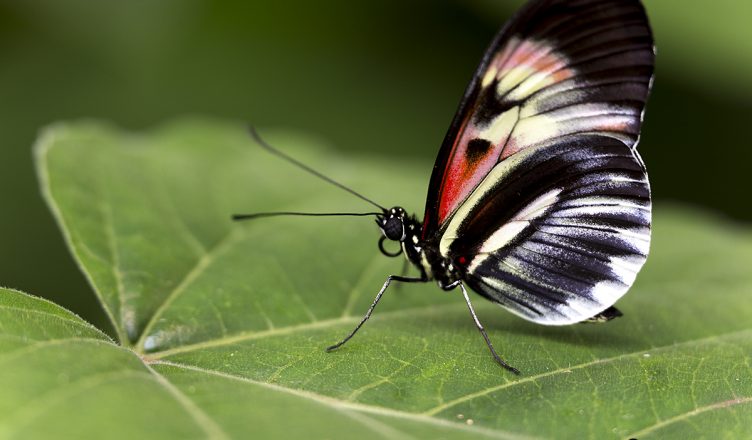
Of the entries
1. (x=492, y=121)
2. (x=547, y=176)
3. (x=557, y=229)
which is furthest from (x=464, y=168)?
(x=557, y=229)

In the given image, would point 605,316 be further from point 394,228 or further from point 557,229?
point 394,228

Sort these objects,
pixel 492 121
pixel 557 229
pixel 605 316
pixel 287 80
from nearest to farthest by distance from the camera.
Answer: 1. pixel 492 121
2. pixel 605 316
3. pixel 557 229
4. pixel 287 80

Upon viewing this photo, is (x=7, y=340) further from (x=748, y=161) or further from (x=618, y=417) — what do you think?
(x=748, y=161)

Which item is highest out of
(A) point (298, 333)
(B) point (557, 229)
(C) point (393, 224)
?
(B) point (557, 229)

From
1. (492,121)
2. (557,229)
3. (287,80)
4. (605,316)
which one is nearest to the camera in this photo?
(492,121)

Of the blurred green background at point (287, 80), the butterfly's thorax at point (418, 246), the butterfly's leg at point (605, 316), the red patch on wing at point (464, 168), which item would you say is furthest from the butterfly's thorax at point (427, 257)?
the blurred green background at point (287, 80)

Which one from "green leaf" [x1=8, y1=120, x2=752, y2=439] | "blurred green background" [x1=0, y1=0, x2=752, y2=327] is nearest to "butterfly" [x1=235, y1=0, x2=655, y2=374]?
"green leaf" [x1=8, y1=120, x2=752, y2=439]

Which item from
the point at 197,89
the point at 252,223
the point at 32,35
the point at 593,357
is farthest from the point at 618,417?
the point at 32,35
